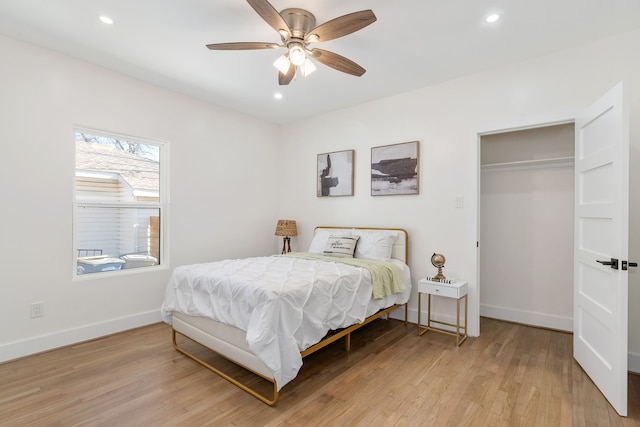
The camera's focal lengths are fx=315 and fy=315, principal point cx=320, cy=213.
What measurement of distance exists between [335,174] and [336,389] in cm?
287

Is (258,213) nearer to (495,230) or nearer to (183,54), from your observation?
(183,54)

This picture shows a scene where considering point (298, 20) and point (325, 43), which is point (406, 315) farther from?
point (298, 20)

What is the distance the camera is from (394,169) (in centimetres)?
391

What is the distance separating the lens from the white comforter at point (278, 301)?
2.04 metres

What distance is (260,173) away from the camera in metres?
4.93

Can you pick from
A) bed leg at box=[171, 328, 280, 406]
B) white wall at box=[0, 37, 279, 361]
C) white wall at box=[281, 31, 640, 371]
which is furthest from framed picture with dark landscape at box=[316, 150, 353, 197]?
bed leg at box=[171, 328, 280, 406]

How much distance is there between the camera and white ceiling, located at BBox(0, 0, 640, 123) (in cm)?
227

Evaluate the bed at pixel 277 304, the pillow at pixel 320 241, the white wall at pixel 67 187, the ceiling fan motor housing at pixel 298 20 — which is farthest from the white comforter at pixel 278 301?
the ceiling fan motor housing at pixel 298 20

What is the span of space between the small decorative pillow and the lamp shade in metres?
0.98

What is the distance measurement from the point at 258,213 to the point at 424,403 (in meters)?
3.49

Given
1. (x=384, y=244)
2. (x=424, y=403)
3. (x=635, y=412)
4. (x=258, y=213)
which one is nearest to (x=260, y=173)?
(x=258, y=213)

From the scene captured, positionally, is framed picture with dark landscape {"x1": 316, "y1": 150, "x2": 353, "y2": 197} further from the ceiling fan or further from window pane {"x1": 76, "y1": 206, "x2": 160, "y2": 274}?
window pane {"x1": 76, "y1": 206, "x2": 160, "y2": 274}

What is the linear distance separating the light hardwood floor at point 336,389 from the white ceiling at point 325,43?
8.98 feet

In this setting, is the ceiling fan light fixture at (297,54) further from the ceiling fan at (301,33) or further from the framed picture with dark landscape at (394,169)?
the framed picture with dark landscape at (394,169)
